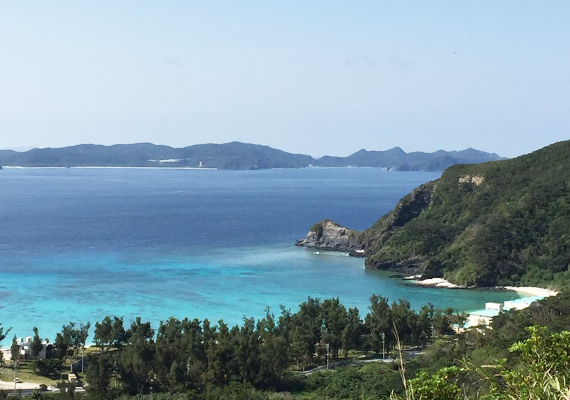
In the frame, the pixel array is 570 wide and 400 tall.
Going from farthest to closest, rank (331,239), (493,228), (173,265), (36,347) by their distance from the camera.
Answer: (331,239) < (493,228) < (173,265) < (36,347)

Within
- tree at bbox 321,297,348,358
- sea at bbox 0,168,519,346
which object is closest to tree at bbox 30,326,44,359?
sea at bbox 0,168,519,346

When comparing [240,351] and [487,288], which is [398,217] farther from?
[240,351]

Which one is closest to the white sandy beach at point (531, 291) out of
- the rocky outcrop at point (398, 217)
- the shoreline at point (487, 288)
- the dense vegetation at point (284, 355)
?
the shoreline at point (487, 288)

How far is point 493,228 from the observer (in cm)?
6347

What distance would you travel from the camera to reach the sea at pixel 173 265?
151 feet

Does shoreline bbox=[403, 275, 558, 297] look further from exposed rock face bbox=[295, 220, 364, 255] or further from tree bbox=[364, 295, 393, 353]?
tree bbox=[364, 295, 393, 353]

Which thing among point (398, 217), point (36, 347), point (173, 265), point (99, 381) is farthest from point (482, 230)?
point (99, 381)

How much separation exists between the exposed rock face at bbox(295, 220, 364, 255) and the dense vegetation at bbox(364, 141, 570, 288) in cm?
178

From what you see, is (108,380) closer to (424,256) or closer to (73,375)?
(73,375)

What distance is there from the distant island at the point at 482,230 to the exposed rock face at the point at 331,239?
105mm

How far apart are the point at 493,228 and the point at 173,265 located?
27.7 metres

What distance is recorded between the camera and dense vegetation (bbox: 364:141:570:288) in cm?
5828

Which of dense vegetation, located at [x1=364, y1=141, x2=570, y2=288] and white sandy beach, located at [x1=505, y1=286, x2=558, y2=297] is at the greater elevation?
dense vegetation, located at [x1=364, y1=141, x2=570, y2=288]

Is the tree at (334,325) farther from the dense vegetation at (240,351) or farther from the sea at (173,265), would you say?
the sea at (173,265)
